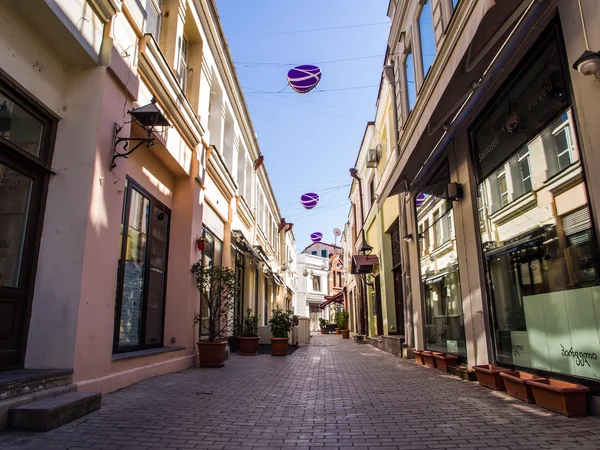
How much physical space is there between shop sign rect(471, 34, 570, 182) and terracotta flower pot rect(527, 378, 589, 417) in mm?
2678

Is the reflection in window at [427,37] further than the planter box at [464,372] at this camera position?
Yes

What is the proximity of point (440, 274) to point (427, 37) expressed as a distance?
4509 mm

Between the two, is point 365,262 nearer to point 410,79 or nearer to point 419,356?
point 419,356

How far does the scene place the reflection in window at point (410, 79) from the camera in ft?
30.0

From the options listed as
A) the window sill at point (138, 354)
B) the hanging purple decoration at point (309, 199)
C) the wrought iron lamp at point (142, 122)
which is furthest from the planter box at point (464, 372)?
the hanging purple decoration at point (309, 199)

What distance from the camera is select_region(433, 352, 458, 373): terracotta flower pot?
7.26 meters

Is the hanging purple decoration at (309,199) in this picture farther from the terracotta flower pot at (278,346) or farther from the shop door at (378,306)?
the terracotta flower pot at (278,346)

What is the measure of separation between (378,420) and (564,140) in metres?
3.29

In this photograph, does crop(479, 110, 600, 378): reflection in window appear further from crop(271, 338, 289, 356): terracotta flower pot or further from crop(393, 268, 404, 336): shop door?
crop(393, 268, 404, 336): shop door

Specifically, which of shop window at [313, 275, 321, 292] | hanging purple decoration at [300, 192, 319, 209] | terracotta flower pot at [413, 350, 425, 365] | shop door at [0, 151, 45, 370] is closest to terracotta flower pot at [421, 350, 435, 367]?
terracotta flower pot at [413, 350, 425, 365]

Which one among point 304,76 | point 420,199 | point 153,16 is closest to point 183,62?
point 153,16

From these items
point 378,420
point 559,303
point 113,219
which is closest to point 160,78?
point 113,219

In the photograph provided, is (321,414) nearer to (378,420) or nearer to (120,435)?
(378,420)

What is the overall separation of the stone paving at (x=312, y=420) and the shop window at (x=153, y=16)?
5.63 meters
